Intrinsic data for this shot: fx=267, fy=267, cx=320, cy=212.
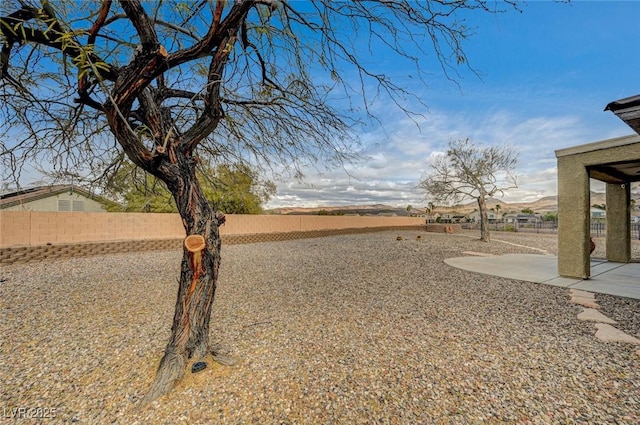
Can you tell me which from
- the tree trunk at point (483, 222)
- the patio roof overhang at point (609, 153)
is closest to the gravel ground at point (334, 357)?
the patio roof overhang at point (609, 153)

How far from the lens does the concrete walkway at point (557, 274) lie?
489 centimetres

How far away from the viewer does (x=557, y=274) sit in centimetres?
586

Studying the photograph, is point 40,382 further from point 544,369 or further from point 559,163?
point 559,163

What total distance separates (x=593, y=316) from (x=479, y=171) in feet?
39.0

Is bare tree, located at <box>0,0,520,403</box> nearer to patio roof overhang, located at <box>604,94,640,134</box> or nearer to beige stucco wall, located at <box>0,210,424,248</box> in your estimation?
patio roof overhang, located at <box>604,94,640,134</box>

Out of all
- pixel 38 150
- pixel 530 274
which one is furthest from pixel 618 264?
pixel 38 150

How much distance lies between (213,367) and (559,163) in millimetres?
7147

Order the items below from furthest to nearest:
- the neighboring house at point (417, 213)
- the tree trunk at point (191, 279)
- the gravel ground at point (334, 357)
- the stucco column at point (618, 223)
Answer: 1. the neighboring house at point (417, 213)
2. the stucco column at point (618, 223)
3. the tree trunk at point (191, 279)
4. the gravel ground at point (334, 357)

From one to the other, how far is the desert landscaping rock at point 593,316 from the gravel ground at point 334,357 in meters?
0.11

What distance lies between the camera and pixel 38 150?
10.6 ft

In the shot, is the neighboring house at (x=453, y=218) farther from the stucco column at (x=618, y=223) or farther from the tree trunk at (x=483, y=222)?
the stucco column at (x=618, y=223)

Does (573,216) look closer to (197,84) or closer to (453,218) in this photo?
(197,84)

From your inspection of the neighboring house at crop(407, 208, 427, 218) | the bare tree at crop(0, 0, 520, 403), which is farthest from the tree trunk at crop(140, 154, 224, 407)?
Answer: the neighboring house at crop(407, 208, 427, 218)

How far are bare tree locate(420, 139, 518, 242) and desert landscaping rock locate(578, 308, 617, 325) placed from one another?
10852 mm
